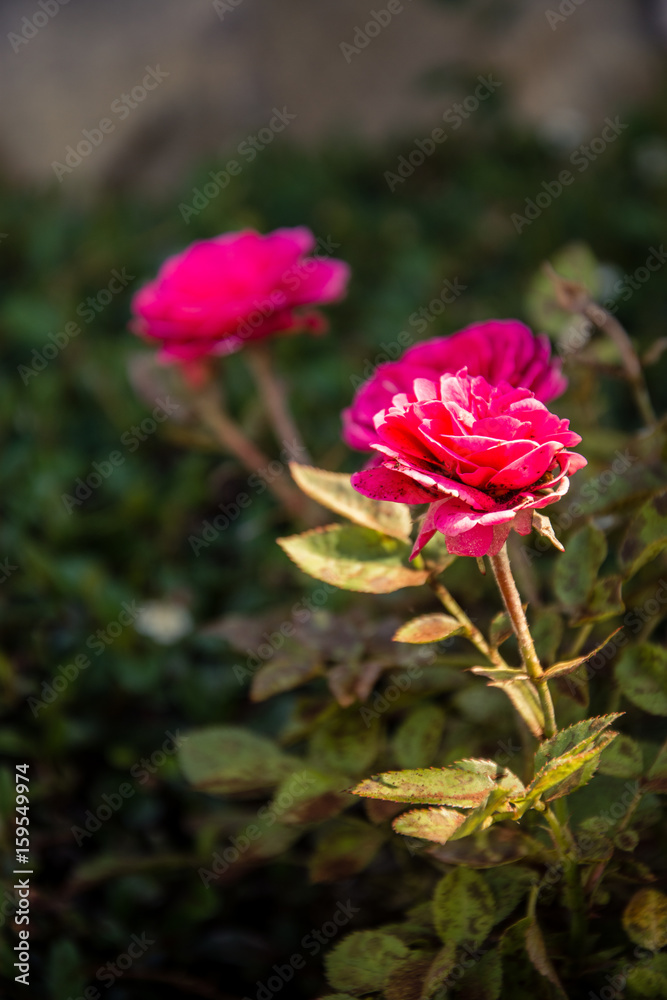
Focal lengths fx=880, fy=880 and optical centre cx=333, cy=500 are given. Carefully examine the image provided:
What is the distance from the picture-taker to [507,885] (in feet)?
2.86

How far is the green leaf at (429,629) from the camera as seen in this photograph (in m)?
0.75

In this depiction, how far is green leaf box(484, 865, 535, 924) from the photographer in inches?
33.6

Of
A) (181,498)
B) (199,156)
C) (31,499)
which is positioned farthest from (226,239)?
(199,156)

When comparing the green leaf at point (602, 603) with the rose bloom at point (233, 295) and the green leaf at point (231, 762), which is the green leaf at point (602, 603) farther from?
the rose bloom at point (233, 295)

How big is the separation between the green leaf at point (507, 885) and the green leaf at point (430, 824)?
0.21m

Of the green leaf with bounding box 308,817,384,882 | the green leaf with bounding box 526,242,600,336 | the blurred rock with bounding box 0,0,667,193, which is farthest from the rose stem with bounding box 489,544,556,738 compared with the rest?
the blurred rock with bounding box 0,0,667,193

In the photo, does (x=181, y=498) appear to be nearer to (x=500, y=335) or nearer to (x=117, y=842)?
(x=117, y=842)

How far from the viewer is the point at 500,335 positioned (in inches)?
31.9

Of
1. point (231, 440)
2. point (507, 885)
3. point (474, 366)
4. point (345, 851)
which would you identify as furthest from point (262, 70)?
point (507, 885)

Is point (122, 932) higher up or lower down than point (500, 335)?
lower down

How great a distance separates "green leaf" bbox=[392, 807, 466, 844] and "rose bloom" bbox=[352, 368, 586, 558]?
210mm

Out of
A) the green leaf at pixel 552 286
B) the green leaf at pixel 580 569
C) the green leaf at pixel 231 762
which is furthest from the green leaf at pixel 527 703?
the green leaf at pixel 552 286

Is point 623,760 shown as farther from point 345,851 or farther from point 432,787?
point 345,851

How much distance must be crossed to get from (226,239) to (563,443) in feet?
2.68
